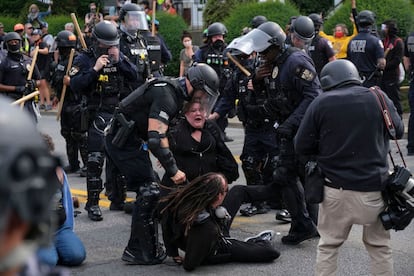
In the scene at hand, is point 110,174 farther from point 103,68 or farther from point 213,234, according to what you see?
point 213,234

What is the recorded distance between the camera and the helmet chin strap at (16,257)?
151cm

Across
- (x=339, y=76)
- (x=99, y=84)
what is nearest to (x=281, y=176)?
(x=339, y=76)

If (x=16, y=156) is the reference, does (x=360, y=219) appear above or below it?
below

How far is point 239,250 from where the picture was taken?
6.36 metres

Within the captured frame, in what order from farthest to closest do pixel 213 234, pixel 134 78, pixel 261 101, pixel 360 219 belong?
pixel 134 78 → pixel 261 101 → pixel 213 234 → pixel 360 219

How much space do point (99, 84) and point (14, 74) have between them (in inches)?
131

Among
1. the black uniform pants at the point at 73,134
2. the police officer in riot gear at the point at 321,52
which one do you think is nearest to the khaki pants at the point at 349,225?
the black uniform pants at the point at 73,134

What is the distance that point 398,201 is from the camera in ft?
16.5

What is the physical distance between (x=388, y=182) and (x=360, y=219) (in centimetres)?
28

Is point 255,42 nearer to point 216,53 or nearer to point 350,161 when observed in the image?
point 350,161

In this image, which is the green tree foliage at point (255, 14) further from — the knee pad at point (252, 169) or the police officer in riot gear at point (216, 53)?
→ the knee pad at point (252, 169)

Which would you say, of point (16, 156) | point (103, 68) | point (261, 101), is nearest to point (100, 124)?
point (103, 68)

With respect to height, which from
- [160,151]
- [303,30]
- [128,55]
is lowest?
[128,55]

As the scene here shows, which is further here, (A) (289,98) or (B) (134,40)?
(B) (134,40)
